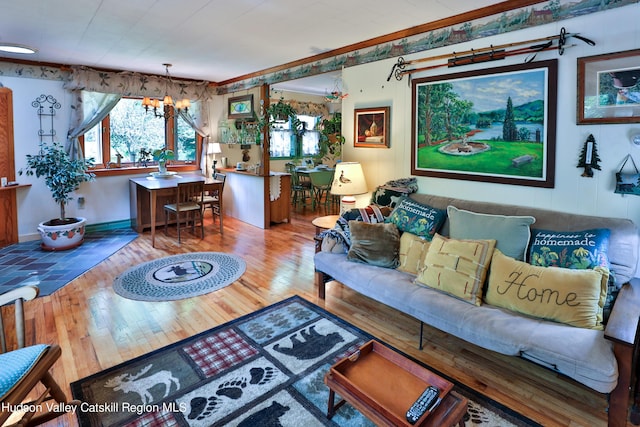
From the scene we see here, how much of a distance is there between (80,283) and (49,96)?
3.08m

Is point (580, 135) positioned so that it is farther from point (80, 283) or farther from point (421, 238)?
point (80, 283)

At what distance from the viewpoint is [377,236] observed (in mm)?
2930

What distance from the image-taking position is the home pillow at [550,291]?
194cm

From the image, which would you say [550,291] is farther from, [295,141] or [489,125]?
[295,141]

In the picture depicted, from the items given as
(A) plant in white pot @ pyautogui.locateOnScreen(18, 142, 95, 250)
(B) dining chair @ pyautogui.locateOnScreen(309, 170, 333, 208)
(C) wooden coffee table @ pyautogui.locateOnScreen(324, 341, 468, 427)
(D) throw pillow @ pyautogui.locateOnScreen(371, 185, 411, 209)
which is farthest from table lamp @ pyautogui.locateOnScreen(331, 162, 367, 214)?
(A) plant in white pot @ pyautogui.locateOnScreen(18, 142, 95, 250)

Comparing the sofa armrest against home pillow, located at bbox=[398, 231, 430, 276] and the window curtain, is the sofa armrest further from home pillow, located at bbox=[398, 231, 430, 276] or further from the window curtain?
the window curtain

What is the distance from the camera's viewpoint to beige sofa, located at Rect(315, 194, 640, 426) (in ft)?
5.42

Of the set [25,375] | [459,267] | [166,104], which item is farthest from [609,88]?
[166,104]

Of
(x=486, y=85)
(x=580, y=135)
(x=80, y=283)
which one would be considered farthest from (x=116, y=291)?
(x=580, y=135)

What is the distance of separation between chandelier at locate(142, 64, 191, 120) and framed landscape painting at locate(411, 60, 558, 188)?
3.71 metres

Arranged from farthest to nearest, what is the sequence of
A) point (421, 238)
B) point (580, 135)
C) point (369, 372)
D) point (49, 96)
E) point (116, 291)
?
point (49, 96)
point (116, 291)
point (421, 238)
point (580, 135)
point (369, 372)

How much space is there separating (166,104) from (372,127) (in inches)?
131

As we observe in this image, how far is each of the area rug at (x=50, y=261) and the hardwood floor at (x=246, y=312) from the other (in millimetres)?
167

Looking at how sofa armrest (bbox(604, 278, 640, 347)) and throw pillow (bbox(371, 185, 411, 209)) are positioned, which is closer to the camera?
sofa armrest (bbox(604, 278, 640, 347))
